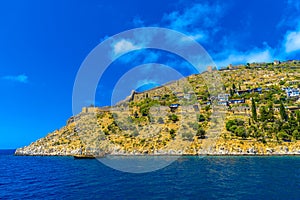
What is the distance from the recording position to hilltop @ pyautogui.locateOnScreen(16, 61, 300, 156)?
238 feet

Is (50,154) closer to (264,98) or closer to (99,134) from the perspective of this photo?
(99,134)

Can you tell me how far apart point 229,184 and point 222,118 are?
2573 inches

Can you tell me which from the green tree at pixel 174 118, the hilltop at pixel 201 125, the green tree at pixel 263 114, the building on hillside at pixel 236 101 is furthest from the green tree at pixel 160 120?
the building on hillside at pixel 236 101

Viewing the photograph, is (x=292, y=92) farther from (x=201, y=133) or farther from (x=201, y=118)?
(x=201, y=133)

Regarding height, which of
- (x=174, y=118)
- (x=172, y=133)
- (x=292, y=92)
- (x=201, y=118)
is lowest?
(x=172, y=133)

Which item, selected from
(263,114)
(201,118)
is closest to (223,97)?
(201,118)

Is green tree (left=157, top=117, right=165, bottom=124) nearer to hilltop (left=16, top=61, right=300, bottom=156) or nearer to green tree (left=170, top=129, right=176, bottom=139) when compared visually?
hilltop (left=16, top=61, right=300, bottom=156)

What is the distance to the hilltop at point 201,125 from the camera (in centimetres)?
7244

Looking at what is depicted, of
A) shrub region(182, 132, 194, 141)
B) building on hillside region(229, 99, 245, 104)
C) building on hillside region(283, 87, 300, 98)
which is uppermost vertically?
building on hillside region(283, 87, 300, 98)

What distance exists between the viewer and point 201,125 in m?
84.5

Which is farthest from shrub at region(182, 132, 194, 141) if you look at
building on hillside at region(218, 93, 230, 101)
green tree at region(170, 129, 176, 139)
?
building on hillside at region(218, 93, 230, 101)

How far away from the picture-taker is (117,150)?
80.8 metres

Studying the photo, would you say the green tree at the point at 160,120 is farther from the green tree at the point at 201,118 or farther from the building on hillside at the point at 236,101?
the building on hillside at the point at 236,101

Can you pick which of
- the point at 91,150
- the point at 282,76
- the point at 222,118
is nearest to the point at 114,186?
the point at 91,150
